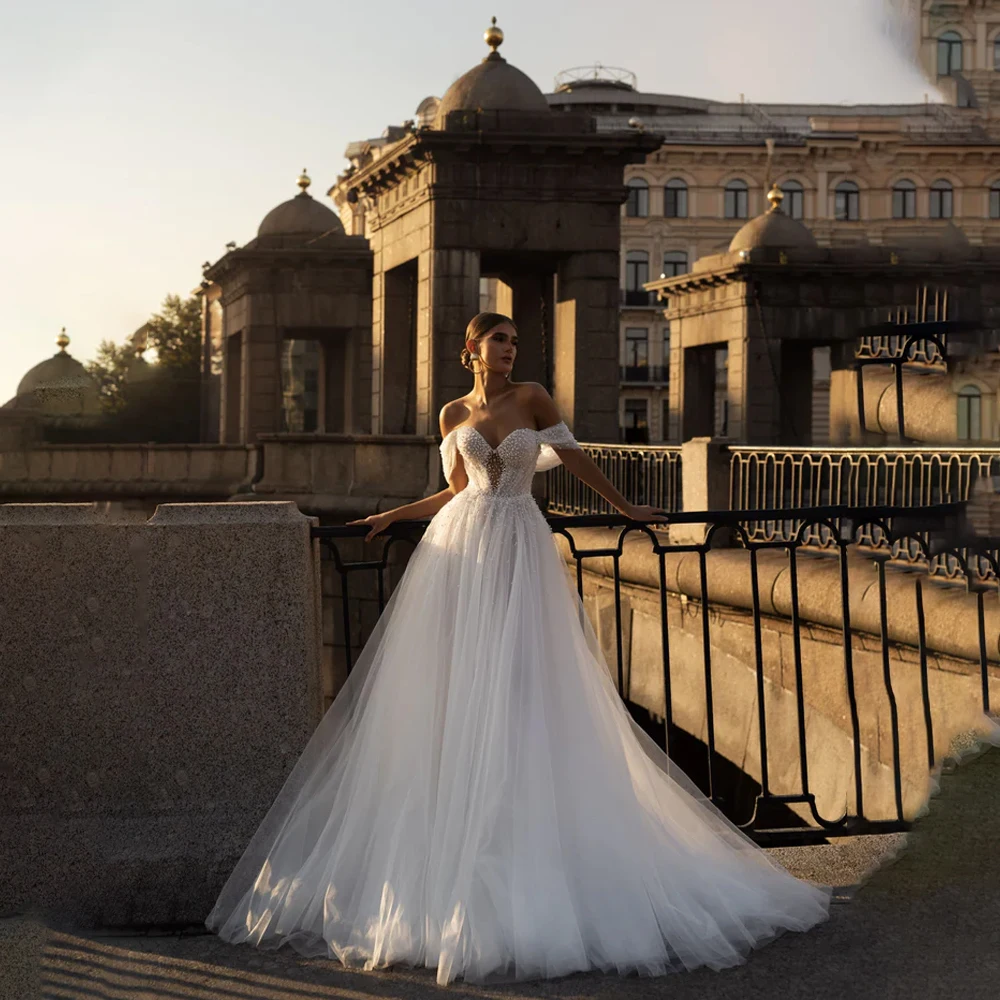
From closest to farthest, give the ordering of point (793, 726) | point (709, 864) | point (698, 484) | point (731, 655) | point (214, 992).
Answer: point (214, 992), point (709, 864), point (793, 726), point (731, 655), point (698, 484)

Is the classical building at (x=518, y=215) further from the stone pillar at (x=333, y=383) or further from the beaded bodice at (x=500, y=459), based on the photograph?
the beaded bodice at (x=500, y=459)

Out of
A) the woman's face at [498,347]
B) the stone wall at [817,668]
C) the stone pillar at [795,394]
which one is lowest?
the stone wall at [817,668]

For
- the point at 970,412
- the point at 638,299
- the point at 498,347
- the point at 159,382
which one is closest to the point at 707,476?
the point at 498,347

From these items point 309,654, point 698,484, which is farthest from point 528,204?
point 309,654

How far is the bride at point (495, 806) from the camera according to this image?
13.7 ft

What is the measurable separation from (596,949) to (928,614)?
495 centimetres

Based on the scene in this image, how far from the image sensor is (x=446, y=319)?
20.6 metres

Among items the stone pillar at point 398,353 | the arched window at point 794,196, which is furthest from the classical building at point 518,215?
the arched window at point 794,196

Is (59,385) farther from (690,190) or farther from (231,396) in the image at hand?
(690,190)

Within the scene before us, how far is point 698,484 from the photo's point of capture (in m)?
14.0

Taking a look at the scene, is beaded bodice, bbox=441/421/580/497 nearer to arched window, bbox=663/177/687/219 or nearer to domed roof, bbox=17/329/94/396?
domed roof, bbox=17/329/94/396

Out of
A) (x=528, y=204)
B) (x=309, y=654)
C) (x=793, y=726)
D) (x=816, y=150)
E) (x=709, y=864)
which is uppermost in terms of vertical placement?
(x=816, y=150)

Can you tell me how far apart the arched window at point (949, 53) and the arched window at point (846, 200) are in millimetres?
67839

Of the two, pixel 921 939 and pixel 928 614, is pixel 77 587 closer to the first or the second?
pixel 921 939
